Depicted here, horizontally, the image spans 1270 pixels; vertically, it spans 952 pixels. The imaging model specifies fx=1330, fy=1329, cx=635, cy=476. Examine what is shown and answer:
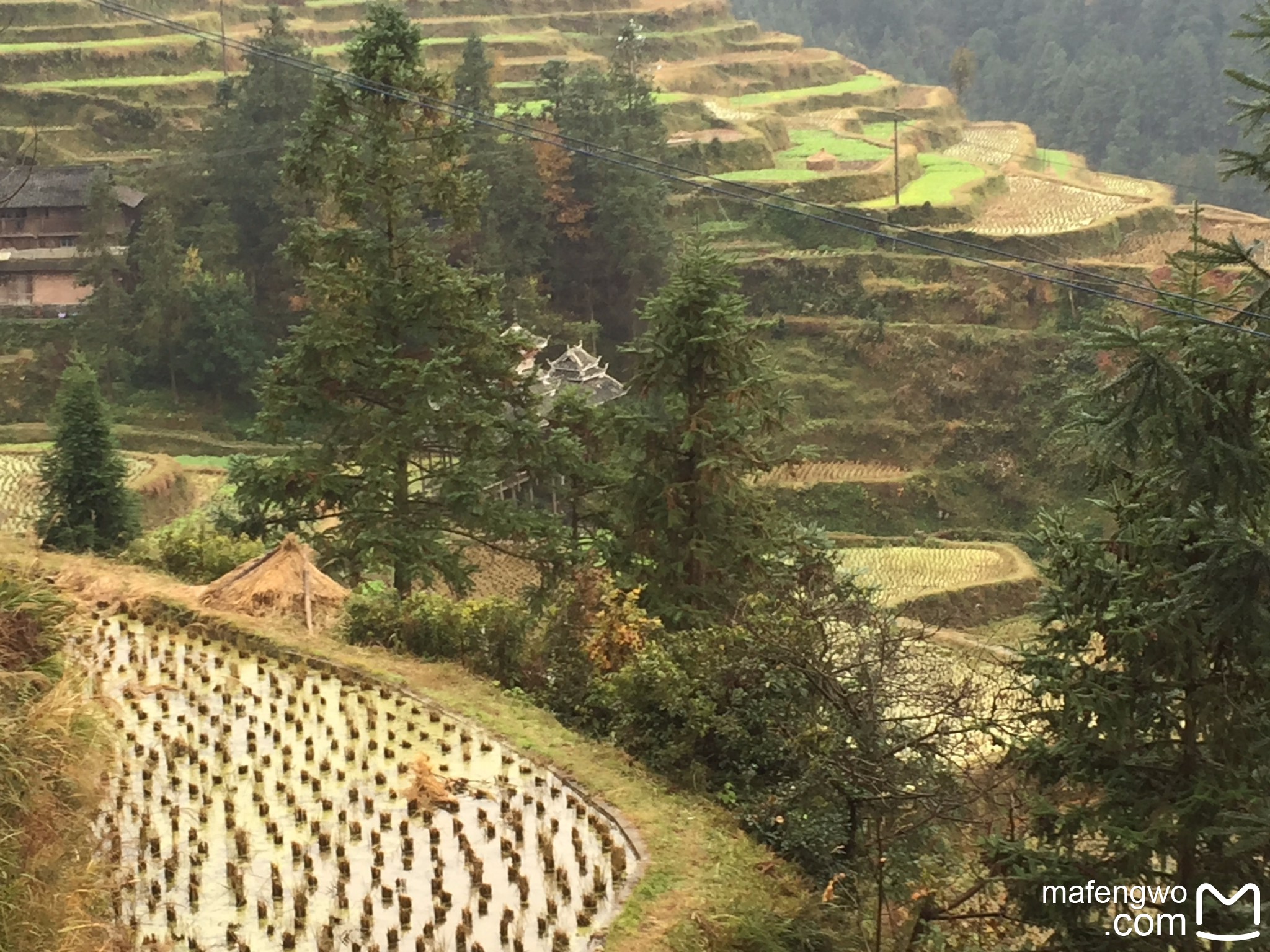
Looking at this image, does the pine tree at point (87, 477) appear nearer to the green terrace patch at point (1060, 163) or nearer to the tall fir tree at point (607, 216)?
the tall fir tree at point (607, 216)

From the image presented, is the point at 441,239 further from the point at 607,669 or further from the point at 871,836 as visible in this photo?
the point at 871,836

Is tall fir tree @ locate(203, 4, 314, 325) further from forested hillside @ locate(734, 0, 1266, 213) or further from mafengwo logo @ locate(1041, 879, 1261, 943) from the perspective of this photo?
forested hillside @ locate(734, 0, 1266, 213)

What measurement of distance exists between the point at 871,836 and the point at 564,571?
261 inches

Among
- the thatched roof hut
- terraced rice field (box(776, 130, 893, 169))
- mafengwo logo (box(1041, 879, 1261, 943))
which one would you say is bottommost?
mafengwo logo (box(1041, 879, 1261, 943))

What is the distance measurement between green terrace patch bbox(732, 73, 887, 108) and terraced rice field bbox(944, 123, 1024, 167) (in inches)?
Result: 169

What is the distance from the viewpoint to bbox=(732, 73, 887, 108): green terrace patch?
4934 centimetres

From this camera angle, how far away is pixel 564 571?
14.2m

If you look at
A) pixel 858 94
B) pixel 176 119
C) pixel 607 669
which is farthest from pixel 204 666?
pixel 858 94

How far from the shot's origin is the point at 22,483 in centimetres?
2277

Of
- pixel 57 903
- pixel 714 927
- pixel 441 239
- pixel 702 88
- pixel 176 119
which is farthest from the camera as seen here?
pixel 702 88

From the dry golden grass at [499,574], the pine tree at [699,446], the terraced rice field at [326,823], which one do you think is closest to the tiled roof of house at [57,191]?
the dry golden grass at [499,574]

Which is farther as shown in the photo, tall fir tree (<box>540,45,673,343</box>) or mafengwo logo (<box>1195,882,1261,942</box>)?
tall fir tree (<box>540,45,673,343</box>)

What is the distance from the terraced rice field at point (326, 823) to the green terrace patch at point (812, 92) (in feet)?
135

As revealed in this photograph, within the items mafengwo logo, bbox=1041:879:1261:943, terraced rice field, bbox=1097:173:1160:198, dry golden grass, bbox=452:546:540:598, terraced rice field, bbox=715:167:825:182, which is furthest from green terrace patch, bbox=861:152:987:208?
mafengwo logo, bbox=1041:879:1261:943
